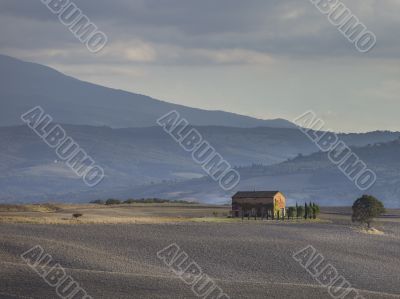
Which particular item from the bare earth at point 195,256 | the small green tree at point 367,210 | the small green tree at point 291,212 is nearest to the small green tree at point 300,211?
the small green tree at point 291,212

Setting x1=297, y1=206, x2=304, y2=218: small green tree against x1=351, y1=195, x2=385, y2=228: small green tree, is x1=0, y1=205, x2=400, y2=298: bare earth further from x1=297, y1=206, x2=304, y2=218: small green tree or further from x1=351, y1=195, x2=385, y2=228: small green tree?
x1=297, y1=206, x2=304, y2=218: small green tree

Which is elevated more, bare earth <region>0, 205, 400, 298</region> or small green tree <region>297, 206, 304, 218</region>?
small green tree <region>297, 206, 304, 218</region>

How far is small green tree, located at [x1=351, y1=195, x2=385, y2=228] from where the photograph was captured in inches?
4290

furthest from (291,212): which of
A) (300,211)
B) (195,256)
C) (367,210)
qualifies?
(195,256)

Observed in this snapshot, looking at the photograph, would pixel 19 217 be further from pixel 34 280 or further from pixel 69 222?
pixel 34 280

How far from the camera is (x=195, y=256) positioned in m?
65.8

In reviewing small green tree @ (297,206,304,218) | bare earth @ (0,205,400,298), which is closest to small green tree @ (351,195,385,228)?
small green tree @ (297,206,304,218)

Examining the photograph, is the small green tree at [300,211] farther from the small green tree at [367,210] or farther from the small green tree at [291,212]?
the small green tree at [367,210]

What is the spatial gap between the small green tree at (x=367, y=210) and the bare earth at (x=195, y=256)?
12284mm

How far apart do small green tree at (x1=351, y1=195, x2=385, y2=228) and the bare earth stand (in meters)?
12.3

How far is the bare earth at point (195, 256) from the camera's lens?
50.2 meters

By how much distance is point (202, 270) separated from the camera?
5922 cm

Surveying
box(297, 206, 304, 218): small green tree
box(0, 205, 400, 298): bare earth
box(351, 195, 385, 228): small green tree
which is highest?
box(351, 195, 385, 228): small green tree

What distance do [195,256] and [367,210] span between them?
4819 cm
